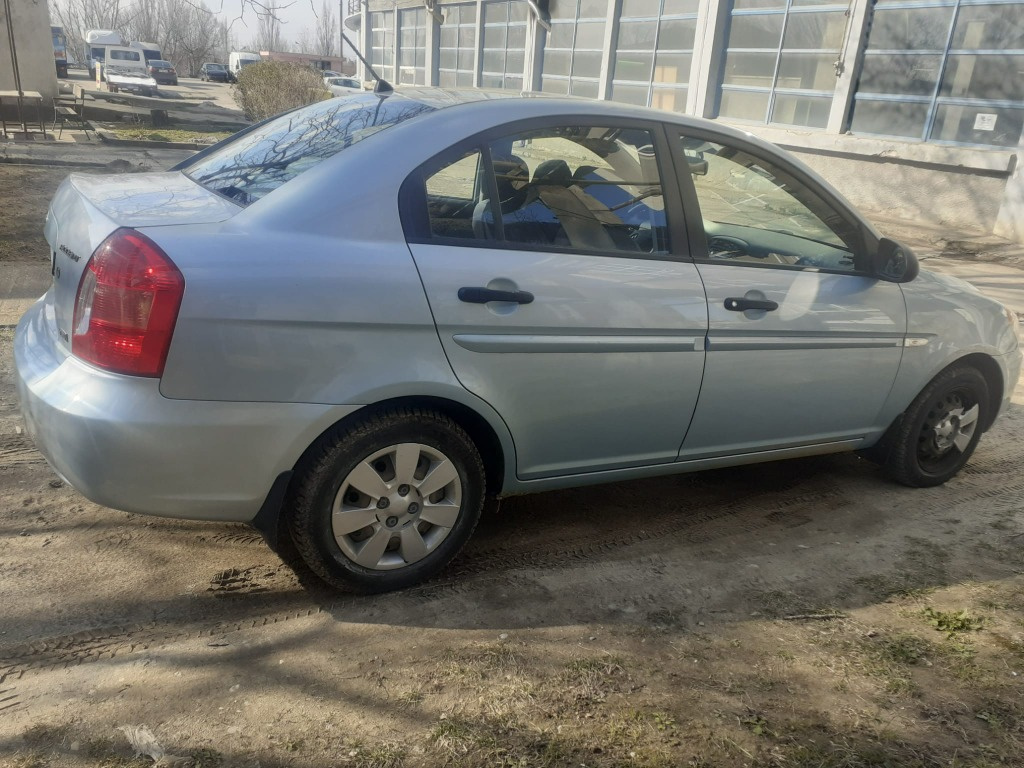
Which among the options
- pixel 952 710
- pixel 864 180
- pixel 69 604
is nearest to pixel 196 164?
pixel 69 604

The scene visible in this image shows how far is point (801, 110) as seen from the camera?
16047mm

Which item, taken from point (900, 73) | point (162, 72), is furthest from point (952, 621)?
point (162, 72)

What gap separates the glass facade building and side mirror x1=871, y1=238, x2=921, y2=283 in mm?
10784

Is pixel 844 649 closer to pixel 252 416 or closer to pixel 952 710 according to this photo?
pixel 952 710

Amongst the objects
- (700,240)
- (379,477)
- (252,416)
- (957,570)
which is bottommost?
(957,570)

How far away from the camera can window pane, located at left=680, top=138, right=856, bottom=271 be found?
3.38m

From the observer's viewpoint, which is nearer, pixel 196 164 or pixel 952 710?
pixel 952 710

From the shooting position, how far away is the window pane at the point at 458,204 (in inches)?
111

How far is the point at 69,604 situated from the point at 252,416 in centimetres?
101

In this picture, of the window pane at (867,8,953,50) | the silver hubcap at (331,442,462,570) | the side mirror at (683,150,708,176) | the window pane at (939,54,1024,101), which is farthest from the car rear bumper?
the window pane at (867,8,953,50)

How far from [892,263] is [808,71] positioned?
13841mm

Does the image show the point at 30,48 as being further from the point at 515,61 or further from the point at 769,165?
the point at 769,165

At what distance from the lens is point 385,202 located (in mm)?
2736

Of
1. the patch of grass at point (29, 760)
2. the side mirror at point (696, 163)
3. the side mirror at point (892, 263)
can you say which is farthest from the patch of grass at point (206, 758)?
the side mirror at point (892, 263)
